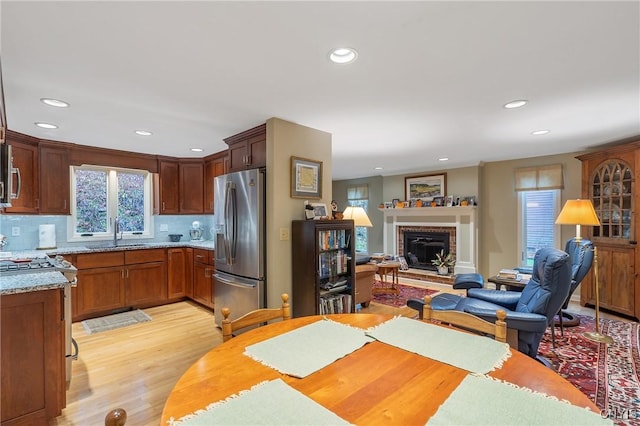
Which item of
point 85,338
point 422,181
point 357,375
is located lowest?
point 85,338

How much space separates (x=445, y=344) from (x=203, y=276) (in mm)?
3747

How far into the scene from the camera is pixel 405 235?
6.69m

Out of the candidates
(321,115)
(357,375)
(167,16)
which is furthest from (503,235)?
(167,16)

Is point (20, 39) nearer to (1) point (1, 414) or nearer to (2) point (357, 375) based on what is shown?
(1) point (1, 414)

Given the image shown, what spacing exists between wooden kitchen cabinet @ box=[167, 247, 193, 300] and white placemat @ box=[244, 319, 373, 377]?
364 cm

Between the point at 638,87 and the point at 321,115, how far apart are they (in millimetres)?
2485

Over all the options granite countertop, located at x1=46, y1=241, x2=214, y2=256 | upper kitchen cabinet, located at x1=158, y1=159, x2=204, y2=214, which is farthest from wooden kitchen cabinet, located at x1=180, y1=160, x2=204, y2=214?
granite countertop, located at x1=46, y1=241, x2=214, y2=256

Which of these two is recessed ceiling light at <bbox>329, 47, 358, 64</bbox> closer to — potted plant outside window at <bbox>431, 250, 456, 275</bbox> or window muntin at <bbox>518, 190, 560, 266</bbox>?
window muntin at <bbox>518, 190, 560, 266</bbox>

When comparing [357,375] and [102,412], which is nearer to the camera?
[357,375]

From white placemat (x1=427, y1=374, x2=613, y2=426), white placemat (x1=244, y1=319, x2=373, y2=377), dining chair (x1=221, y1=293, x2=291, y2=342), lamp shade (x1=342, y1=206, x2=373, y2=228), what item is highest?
lamp shade (x1=342, y1=206, x2=373, y2=228)

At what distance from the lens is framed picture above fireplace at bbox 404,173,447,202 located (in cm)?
614

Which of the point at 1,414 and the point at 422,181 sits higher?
the point at 422,181

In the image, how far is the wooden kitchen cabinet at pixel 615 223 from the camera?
3721mm

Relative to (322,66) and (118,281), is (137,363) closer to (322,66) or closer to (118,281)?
(118,281)
